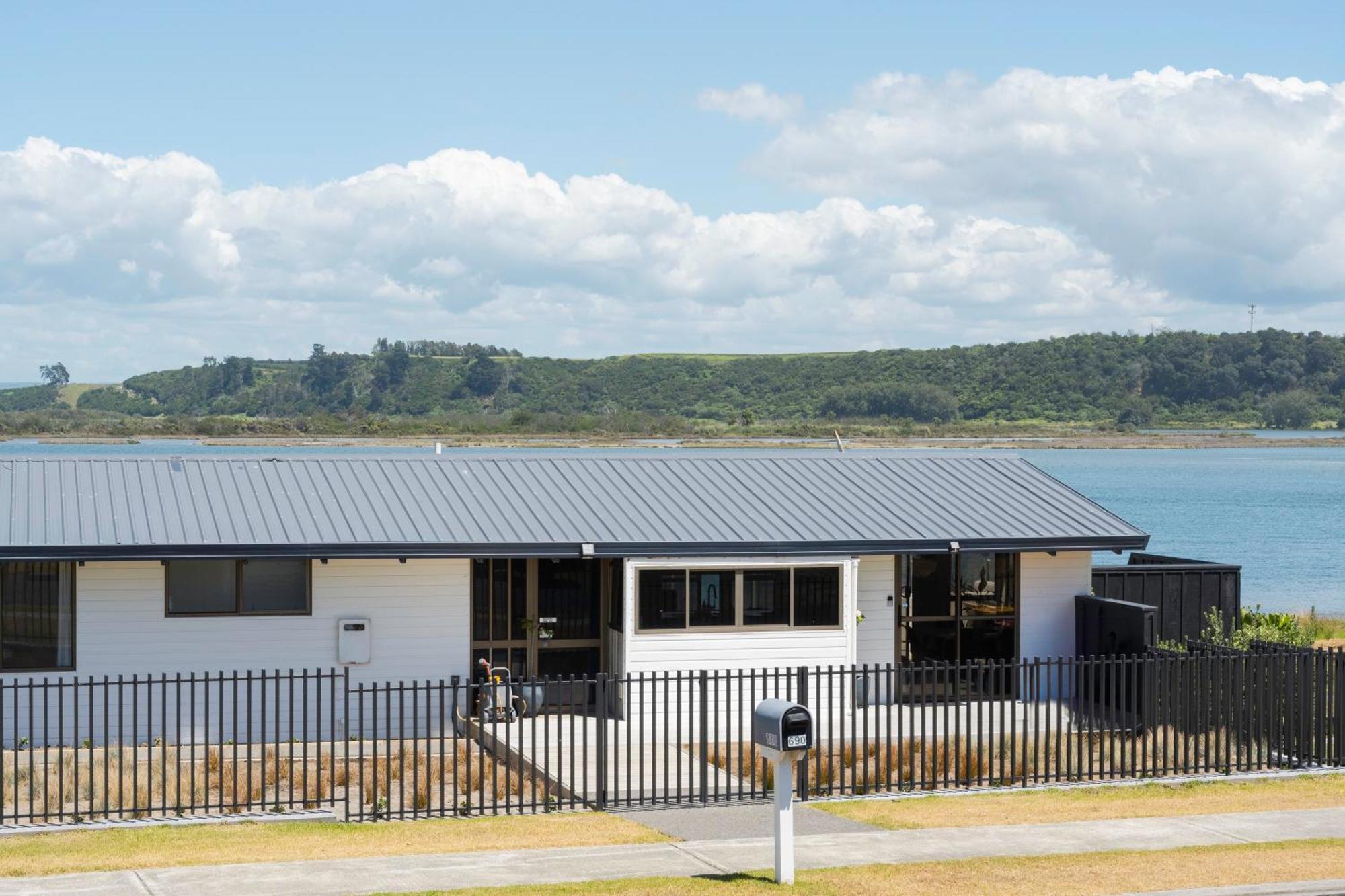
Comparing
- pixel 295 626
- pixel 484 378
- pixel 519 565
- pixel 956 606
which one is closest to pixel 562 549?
pixel 519 565

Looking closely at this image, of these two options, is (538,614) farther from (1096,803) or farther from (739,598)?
(1096,803)

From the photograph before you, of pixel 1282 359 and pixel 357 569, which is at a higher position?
pixel 1282 359

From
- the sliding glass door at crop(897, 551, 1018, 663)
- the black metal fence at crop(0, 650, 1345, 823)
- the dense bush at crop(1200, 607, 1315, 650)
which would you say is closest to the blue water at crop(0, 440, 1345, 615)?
the sliding glass door at crop(897, 551, 1018, 663)

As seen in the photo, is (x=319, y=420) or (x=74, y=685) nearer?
(x=74, y=685)

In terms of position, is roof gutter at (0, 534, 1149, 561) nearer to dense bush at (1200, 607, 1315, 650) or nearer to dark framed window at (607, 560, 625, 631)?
dark framed window at (607, 560, 625, 631)

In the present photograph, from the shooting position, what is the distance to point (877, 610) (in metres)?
23.5

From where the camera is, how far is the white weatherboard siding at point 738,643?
71.5 ft

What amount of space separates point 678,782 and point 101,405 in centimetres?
17844

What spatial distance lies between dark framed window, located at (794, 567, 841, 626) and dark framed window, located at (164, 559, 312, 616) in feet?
20.3

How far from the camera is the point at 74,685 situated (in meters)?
15.1

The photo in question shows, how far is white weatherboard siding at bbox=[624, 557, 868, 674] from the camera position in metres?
21.8

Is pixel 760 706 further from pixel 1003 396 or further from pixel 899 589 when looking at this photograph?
pixel 1003 396

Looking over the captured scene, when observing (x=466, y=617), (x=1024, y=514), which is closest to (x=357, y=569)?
(x=466, y=617)

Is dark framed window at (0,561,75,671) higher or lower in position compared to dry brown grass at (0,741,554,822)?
higher
